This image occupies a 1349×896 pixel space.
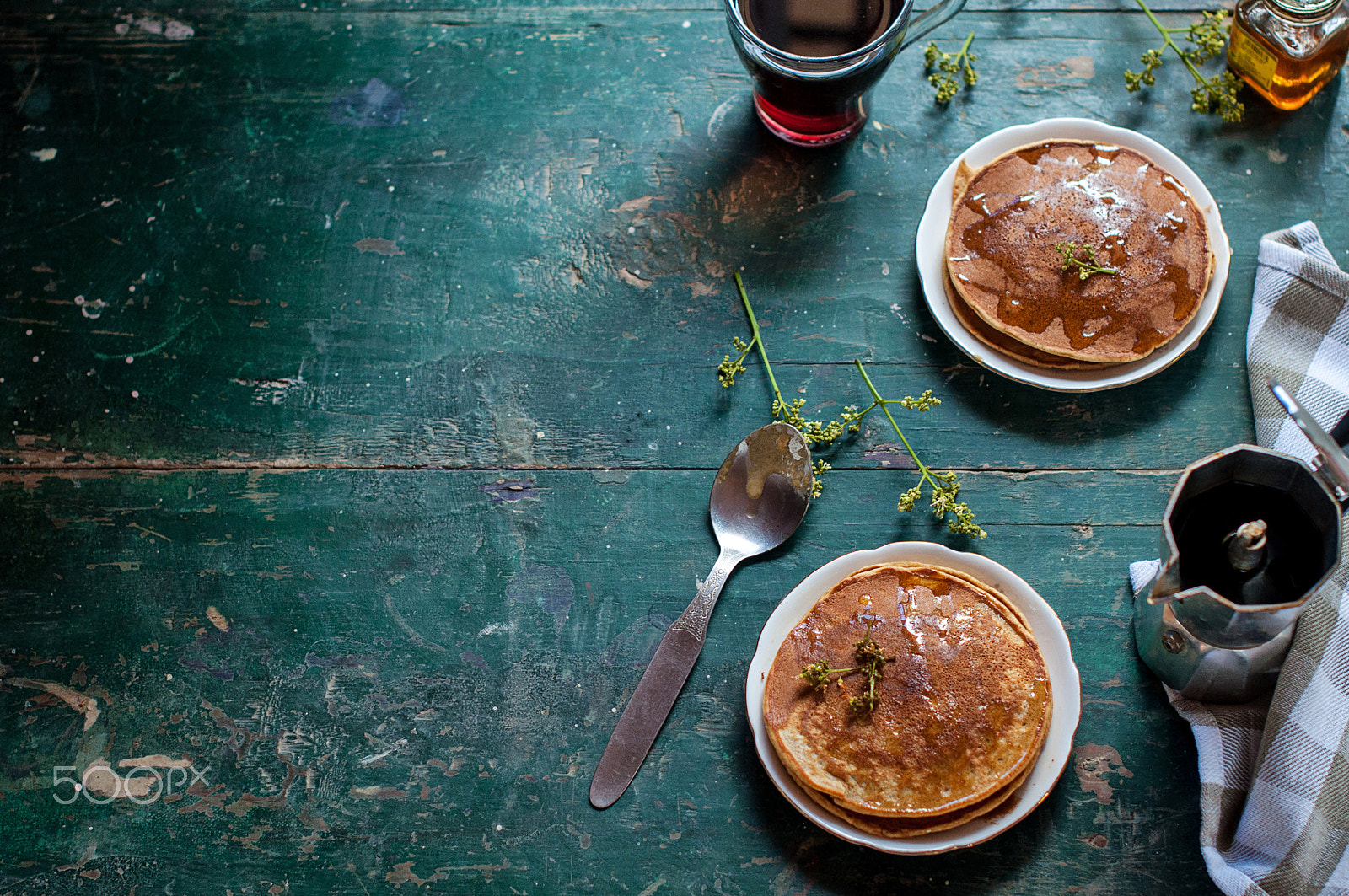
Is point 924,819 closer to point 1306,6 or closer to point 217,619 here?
point 217,619

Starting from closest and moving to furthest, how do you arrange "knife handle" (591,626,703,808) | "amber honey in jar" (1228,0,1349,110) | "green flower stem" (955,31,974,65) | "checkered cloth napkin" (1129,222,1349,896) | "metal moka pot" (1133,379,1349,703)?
"metal moka pot" (1133,379,1349,703), "checkered cloth napkin" (1129,222,1349,896), "knife handle" (591,626,703,808), "amber honey in jar" (1228,0,1349,110), "green flower stem" (955,31,974,65)

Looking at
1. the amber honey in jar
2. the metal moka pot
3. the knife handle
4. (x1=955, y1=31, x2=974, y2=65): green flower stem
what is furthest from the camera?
(x1=955, y1=31, x2=974, y2=65): green flower stem

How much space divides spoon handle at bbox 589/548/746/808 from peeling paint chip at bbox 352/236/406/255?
2.39 feet

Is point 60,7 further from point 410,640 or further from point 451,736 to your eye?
point 451,736

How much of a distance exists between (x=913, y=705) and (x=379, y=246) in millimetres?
1058

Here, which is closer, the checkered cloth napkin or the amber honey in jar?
the checkered cloth napkin

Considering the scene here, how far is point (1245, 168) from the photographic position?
1463mm

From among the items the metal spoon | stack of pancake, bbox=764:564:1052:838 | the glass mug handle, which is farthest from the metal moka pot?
the glass mug handle

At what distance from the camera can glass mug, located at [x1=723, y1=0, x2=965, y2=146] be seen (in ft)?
4.36

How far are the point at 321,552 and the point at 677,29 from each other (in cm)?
102

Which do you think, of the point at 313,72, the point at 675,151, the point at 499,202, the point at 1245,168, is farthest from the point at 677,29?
the point at 1245,168

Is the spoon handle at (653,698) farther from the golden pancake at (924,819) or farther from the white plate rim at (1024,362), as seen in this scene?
the white plate rim at (1024,362)

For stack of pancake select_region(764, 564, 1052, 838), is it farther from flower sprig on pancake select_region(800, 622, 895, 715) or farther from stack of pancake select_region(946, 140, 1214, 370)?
stack of pancake select_region(946, 140, 1214, 370)

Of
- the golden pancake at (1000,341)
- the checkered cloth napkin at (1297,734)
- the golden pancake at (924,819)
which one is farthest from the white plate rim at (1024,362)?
the golden pancake at (924,819)
